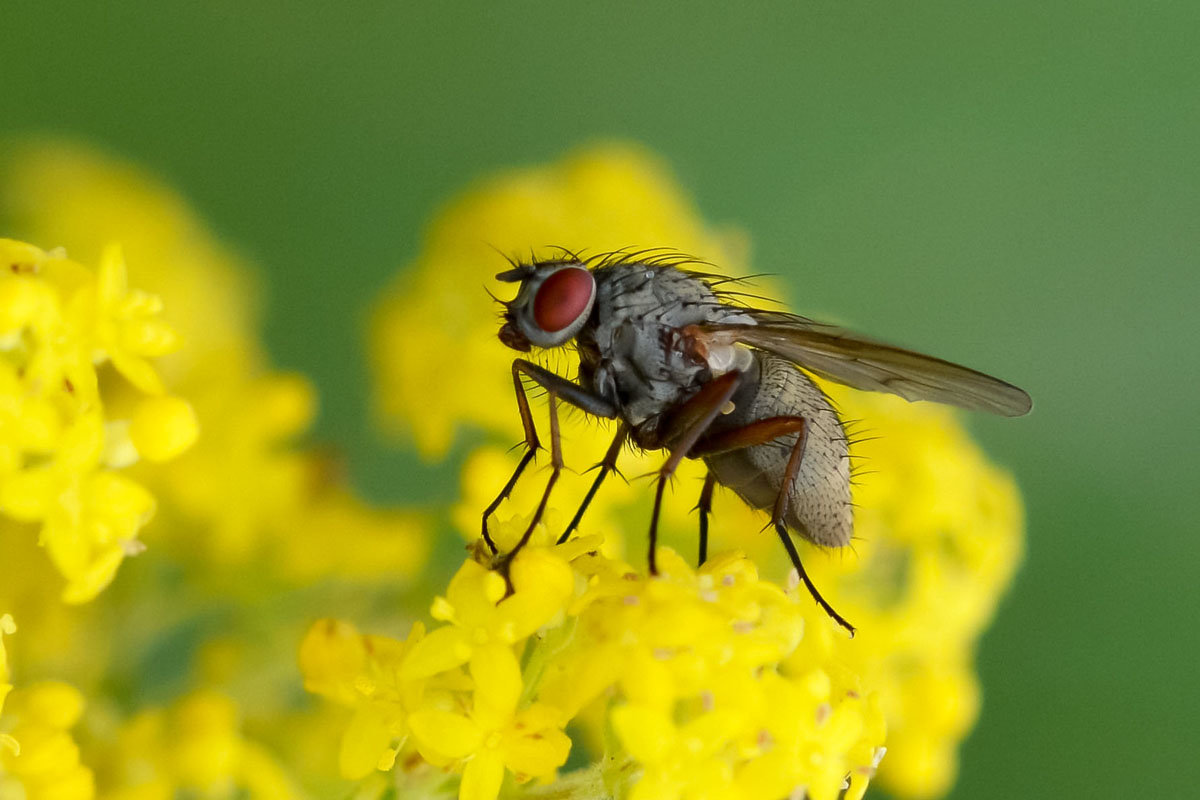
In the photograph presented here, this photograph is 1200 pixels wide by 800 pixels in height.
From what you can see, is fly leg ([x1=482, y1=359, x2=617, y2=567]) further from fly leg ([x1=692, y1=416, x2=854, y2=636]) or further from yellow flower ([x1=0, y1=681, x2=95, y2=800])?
yellow flower ([x1=0, y1=681, x2=95, y2=800])

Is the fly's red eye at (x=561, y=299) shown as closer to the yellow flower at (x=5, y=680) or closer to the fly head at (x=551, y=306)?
the fly head at (x=551, y=306)

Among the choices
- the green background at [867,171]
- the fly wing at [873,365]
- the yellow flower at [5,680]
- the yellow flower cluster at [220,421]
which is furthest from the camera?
the green background at [867,171]

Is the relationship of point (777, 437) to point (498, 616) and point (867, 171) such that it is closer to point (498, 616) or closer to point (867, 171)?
point (498, 616)

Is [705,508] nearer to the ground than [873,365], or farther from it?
nearer to the ground

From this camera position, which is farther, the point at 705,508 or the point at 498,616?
the point at 705,508

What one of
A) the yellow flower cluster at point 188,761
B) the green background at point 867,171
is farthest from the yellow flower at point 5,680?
the green background at point 867,171

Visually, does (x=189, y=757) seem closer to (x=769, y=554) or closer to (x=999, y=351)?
(x=769, y=554)

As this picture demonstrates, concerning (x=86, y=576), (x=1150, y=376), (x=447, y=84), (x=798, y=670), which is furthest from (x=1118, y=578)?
(x=86, y=576)

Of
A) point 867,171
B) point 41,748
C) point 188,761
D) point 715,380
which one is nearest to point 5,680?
point 41,748
